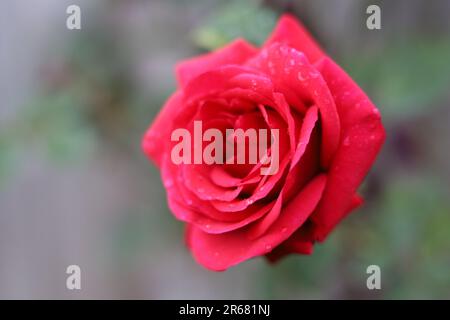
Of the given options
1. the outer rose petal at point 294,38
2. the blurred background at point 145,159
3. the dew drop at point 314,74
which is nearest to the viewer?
the dew drop at point 314,74

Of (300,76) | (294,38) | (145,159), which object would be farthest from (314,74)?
(145,159)

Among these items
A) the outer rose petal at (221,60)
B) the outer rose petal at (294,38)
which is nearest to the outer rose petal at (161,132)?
the outer rose petal at (221,60)

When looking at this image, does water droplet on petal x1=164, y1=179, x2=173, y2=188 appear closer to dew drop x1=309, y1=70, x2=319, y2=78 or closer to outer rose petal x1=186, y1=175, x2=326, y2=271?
outer rose petal x1=186, y1=175, x2=326, y2=271

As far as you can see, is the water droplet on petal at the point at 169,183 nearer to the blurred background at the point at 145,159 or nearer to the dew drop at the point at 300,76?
the dew drop at the point at 300,76

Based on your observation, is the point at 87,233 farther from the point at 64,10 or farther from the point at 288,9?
the point at 288,9

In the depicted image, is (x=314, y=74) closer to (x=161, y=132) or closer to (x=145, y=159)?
(x=161, y=132)

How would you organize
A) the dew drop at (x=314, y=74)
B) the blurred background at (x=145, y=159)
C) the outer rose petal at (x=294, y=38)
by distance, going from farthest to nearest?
the blurred background at (x=145, y=159), the outer rose petal at (x=294, y=38), the dew drop at (x=314, y=74)

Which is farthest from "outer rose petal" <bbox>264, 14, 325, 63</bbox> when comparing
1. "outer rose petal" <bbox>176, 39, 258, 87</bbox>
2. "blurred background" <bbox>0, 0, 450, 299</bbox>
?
"blurred background" <bbox>0, 0, 450, 299</bbox>
